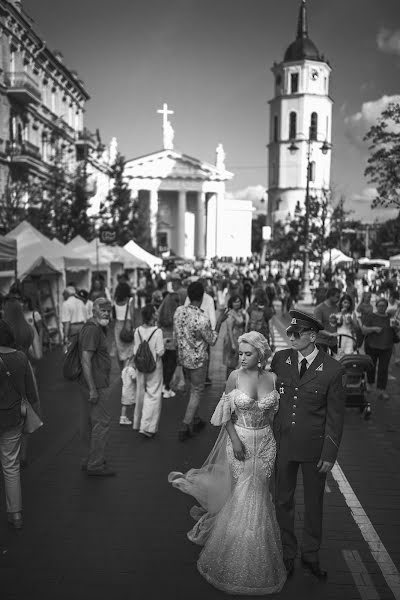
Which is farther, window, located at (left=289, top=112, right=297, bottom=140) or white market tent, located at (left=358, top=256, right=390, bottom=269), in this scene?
window, located at (left=289, top=112, right=297, bottom=140)

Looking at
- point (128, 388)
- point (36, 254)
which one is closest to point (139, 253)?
point (36, 254)

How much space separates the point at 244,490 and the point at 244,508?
0.38ft

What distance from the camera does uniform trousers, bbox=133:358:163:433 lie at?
8.89 m

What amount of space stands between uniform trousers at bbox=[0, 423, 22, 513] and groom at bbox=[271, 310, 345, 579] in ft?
7.03

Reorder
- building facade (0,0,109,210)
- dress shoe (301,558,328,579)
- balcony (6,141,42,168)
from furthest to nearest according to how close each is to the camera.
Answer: balcony (6,141,42,168) → building facade (0,0,109,210) → dress shoe (301,558,328,579)

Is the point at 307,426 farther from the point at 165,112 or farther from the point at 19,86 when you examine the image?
the point at 165,112

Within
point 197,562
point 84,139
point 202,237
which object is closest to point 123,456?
point 197,562

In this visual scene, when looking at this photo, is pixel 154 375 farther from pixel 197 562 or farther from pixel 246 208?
pixel 246 208

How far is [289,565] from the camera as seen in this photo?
197 inches

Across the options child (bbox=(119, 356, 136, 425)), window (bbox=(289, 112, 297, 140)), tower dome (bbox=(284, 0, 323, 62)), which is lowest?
child (bbox=(119, 356, 136, 425))

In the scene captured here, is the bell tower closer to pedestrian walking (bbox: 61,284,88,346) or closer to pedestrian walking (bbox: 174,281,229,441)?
pedestrian walking (bbox: 61,284,88,346)

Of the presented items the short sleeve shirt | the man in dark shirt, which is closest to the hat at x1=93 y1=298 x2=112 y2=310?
the man in dark shirt

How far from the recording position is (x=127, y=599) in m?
4.66

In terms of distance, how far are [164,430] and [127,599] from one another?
15.4 feet
